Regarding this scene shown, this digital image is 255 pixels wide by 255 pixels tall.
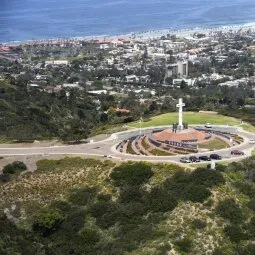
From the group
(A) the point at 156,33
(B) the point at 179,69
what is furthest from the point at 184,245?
(A) the point at 156,33

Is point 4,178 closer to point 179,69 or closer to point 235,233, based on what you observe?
point 235,233

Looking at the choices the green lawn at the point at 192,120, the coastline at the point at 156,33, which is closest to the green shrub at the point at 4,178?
the green lawn at the point at 192,120

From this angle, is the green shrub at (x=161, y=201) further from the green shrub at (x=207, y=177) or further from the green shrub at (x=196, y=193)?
the green shrub at (x=207, y=177)

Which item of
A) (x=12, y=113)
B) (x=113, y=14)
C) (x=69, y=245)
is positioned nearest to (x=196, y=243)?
(x=69, y=245)

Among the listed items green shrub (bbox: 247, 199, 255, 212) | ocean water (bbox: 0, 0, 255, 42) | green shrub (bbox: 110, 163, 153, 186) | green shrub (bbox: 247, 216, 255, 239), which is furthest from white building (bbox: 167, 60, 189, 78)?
green shrub (bbox: 247, 216, 255, 239)

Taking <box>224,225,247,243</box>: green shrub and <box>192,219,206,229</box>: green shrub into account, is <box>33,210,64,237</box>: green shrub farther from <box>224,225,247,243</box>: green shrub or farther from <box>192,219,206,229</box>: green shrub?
<box>224,225,247,243</box>: green shrub

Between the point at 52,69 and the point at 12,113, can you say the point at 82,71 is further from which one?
the point at 12,113

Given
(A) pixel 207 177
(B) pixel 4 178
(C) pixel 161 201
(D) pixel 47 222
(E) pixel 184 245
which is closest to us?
(E) pixel 184 245
